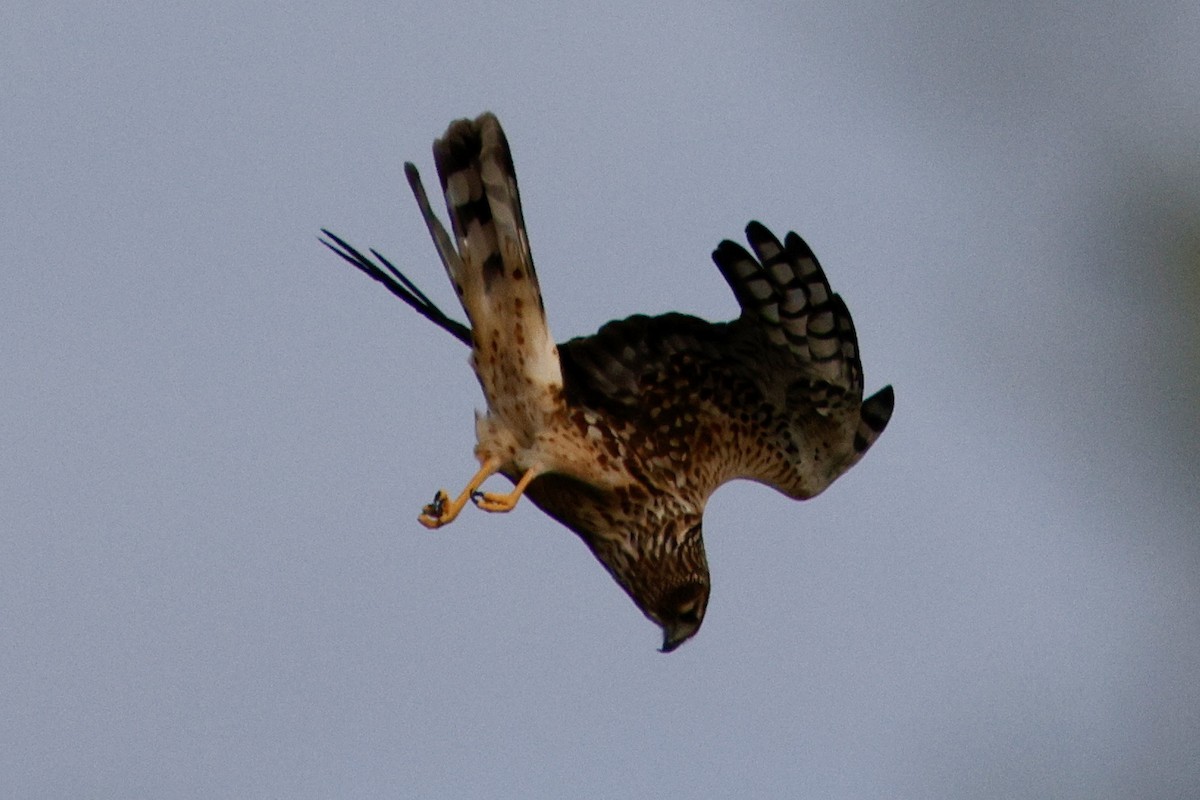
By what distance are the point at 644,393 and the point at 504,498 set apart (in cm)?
61

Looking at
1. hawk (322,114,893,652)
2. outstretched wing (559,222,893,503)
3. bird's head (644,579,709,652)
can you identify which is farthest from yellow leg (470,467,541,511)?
bird's head (644,579,709,652)

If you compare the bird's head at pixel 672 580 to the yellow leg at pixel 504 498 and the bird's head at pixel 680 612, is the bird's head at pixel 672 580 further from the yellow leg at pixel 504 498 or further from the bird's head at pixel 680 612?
the yellow leg at pixel 504 498

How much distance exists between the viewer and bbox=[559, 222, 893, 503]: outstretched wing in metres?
5.56

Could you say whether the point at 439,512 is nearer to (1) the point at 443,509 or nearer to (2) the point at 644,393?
(1) the point at 443,509

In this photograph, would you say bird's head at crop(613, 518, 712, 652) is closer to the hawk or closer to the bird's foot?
the hawk

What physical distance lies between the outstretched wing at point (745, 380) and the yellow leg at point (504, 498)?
0.99 ft

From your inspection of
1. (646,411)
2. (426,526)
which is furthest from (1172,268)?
(646,411)

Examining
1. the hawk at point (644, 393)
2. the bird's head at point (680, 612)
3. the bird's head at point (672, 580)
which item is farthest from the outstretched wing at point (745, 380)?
the bird's head at point (680, 612)

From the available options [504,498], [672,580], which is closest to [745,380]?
[672,580]

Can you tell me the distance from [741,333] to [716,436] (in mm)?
340

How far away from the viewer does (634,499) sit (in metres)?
5.57

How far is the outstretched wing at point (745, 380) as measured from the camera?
5.56 metres

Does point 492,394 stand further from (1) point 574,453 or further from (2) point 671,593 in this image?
(2) point 671,593

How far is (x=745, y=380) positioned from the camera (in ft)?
18.9
